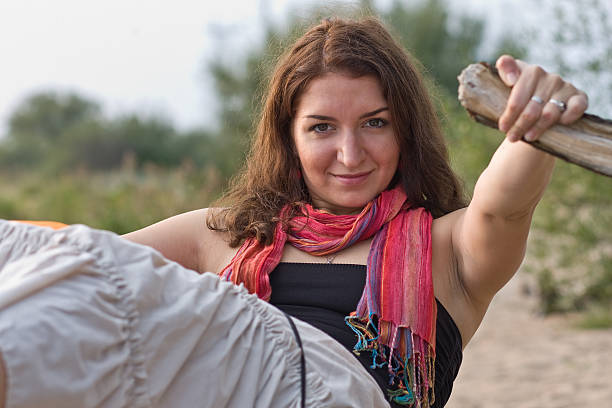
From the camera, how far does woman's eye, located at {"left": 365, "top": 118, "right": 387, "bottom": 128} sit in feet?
7.84

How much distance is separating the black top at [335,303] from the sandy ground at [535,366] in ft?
8.05

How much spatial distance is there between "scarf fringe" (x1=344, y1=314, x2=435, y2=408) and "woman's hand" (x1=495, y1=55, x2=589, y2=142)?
743 millimetres

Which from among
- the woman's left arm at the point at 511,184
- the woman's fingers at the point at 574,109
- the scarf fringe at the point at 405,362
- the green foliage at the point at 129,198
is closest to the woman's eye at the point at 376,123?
the woman's left arm at the point at 511,184

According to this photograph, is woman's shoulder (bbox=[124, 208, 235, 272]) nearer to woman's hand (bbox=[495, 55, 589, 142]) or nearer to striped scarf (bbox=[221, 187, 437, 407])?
striped scarf (bbox=[221, 187, 437, 407])

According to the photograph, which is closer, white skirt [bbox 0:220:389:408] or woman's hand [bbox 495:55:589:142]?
white skirt [bbox 0:220:389:408]

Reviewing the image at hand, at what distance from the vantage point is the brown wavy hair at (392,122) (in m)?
2.40

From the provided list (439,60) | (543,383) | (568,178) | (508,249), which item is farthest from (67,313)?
(439,60)

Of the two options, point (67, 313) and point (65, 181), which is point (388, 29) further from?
point (65, 181)

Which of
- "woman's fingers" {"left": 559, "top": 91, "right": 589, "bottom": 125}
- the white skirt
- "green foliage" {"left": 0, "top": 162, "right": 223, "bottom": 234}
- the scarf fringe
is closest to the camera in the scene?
the white skirt

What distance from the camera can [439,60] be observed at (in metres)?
18.9

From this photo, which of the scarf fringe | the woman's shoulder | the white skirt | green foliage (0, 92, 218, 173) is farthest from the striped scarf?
green foliage (0, 92, 218, 173)

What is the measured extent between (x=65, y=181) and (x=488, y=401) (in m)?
7.14

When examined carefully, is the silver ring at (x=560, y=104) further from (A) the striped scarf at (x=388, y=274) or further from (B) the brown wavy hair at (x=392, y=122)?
(B) the brown wavy hair at (x=392, y=122)

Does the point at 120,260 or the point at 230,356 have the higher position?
the point at 120,260
